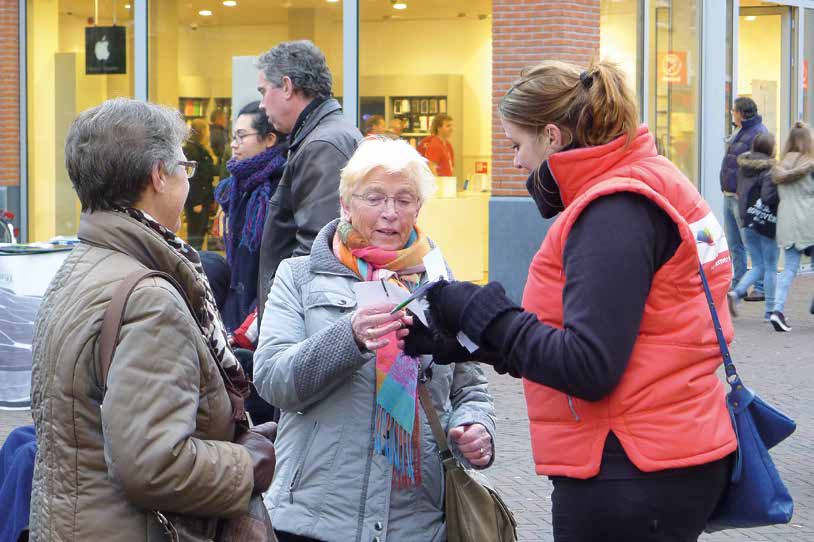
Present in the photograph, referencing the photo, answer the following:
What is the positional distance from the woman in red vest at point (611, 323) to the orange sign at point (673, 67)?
12.6 metres

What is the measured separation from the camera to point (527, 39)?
12.7 meters

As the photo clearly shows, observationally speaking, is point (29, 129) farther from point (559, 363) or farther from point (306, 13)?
point (559, 363)

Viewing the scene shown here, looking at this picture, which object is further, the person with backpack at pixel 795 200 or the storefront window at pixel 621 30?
the storefront window at pixel 621 30

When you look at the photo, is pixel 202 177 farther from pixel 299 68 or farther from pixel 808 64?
pixel 808 64

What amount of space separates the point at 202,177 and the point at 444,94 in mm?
3030

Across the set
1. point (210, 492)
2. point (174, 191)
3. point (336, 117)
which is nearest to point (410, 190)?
point (174, 191)

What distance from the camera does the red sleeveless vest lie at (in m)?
2.60

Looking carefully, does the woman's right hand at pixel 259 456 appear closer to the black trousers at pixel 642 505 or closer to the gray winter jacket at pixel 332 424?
the gray winter jacket at pixel 332 424

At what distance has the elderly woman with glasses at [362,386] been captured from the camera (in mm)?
3131

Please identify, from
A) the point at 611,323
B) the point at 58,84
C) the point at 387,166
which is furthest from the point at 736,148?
the point at 611,323

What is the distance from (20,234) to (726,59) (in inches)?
374

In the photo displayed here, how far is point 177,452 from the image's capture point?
249 cm

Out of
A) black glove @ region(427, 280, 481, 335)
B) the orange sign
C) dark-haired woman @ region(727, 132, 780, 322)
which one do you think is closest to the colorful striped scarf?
black glove @ region(427, 280, 481, 335)

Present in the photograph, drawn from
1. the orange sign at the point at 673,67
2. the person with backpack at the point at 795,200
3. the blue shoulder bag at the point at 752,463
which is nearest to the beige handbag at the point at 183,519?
the blue shoulder bag at the point at 752,463
